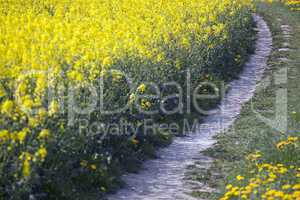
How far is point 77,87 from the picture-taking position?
8219 millimetres

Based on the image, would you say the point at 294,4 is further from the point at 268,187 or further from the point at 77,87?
the point at 268,187

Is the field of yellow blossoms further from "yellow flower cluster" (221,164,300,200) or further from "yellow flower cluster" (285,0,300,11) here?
"yellow flower cluster" (285,0,300,11)

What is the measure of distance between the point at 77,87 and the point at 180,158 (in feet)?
8.26

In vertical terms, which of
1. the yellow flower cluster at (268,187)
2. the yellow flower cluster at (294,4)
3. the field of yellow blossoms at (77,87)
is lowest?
the yellow flower cluster at (268,187)

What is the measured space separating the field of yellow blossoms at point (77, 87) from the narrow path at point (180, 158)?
0.93 feet

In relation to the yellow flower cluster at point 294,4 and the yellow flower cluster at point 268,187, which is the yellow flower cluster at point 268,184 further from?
the yellow flower cluster at point 294,4

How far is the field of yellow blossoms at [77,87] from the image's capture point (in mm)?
6809

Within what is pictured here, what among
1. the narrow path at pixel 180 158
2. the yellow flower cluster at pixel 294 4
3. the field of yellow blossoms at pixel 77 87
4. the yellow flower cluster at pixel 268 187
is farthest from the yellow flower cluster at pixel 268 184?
the yellow flower cluster at pixel 294 4

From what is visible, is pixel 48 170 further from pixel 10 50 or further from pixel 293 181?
pixel 293 181

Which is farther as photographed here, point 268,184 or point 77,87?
point 77,87

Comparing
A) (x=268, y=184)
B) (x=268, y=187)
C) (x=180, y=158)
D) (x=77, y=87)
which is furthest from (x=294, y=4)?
(x=268, y=187)

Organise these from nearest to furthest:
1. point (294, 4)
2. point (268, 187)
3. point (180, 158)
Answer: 1. point (268, 187)
2. point (180, 158)
3. point (294, 4)

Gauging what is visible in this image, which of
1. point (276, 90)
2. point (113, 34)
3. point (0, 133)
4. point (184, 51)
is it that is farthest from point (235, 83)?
point (0, 133)

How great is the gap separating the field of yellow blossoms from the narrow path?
0.93 feet
